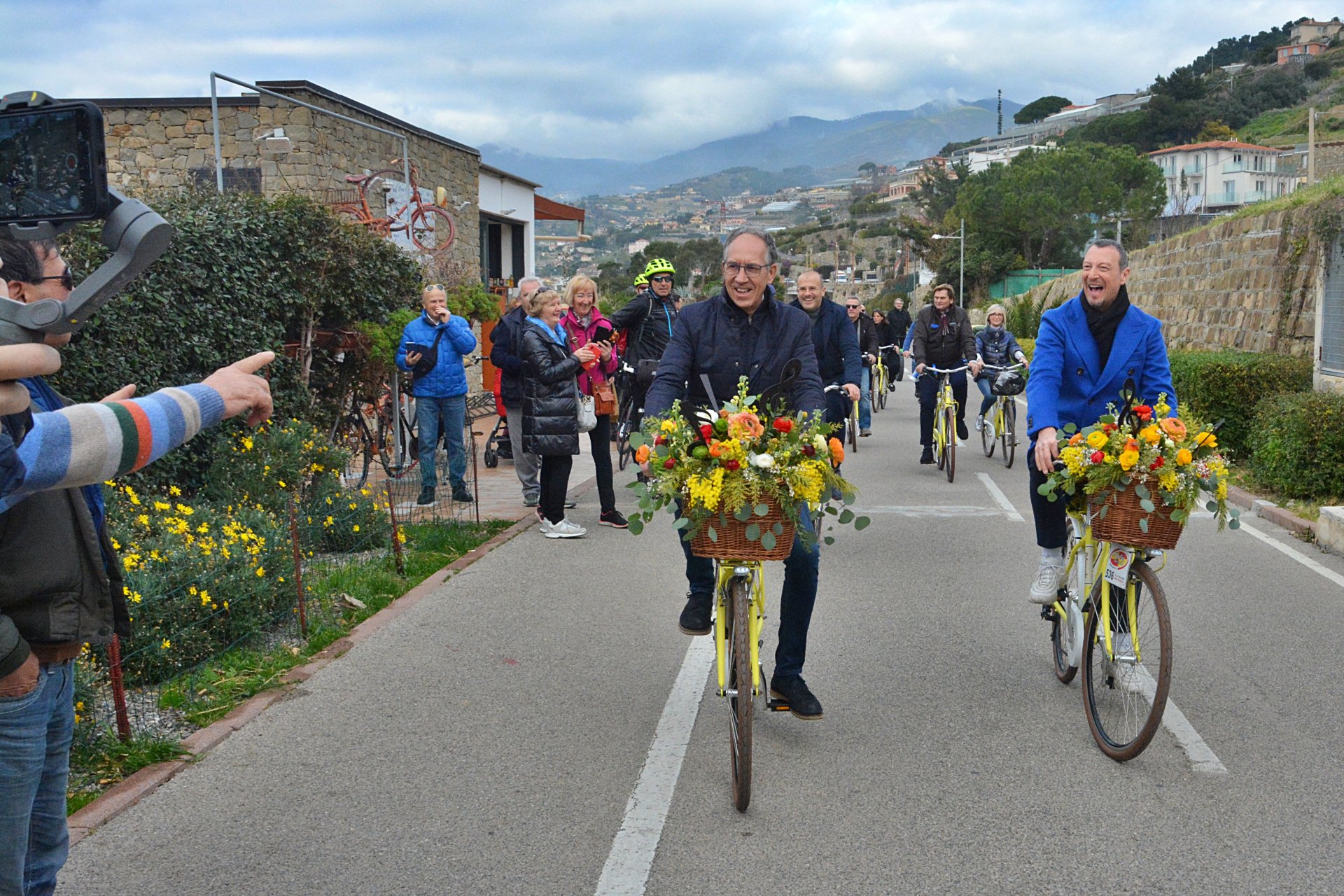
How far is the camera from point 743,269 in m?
4.98

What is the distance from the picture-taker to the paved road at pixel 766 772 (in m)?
3.87

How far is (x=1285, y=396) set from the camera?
38.2 feet

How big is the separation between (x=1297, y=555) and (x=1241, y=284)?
13.1 m

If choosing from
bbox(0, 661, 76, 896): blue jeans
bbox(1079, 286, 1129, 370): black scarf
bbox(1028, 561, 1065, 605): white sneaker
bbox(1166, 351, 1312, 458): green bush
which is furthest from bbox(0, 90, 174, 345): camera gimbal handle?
bbox(1166, 351, 1312, 458): green bush

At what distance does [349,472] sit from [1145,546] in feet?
31.7

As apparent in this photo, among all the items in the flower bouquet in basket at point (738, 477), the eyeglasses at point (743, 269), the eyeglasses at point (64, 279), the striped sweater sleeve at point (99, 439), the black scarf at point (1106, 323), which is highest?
the eyeglasses at point (743, 269)

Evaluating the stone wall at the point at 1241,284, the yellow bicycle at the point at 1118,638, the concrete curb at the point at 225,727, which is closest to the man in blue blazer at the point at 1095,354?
the yellow bicycle at the point at 1118,638

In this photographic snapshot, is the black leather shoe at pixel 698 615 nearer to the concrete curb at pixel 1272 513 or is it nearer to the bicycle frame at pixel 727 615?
the bicycle frame at pixel 727 615

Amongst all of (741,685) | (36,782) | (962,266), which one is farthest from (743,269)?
(962,266)

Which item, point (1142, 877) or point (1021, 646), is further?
point (1021, 646)

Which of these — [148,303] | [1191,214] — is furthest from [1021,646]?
[1191,214]

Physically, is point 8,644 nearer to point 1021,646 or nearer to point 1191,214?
point 1021,646

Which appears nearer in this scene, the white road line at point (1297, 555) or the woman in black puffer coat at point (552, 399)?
the white road line at point (1297, 555)

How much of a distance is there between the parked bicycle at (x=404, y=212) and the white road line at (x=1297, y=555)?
12.1m
